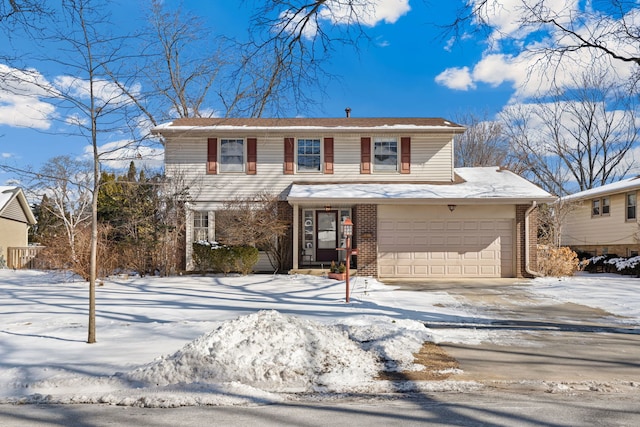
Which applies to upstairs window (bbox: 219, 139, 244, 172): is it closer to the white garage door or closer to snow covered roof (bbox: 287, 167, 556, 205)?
snow covered roof (bbox: 287, 167, 556, 205)

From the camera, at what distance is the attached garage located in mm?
16891

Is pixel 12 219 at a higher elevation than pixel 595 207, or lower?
lower

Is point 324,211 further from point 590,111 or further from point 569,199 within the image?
point 590,111

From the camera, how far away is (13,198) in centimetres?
2764

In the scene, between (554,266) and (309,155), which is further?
(309,155)

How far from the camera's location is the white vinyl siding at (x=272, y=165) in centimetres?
1850

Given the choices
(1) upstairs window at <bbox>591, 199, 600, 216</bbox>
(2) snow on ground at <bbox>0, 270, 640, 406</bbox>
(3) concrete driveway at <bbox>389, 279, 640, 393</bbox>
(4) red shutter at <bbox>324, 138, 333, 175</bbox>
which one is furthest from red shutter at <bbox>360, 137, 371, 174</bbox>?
(1) upstairs window at <bbox>591, 199, 600, 216</bbox>

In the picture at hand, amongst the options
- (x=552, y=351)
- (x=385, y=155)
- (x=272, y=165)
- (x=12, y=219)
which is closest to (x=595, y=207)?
(x=385, y=155)

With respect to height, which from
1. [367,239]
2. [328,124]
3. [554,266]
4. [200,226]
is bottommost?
[554,266]

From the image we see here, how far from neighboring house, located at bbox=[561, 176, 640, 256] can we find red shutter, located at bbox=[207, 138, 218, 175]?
1825 centimetres

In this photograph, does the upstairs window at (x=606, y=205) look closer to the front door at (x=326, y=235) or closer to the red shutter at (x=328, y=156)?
the front door at (x=326, y=235)

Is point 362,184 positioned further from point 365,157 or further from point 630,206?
point 630,206

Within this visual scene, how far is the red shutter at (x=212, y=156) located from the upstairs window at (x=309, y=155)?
3221 mm

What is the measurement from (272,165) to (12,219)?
60.4ft
